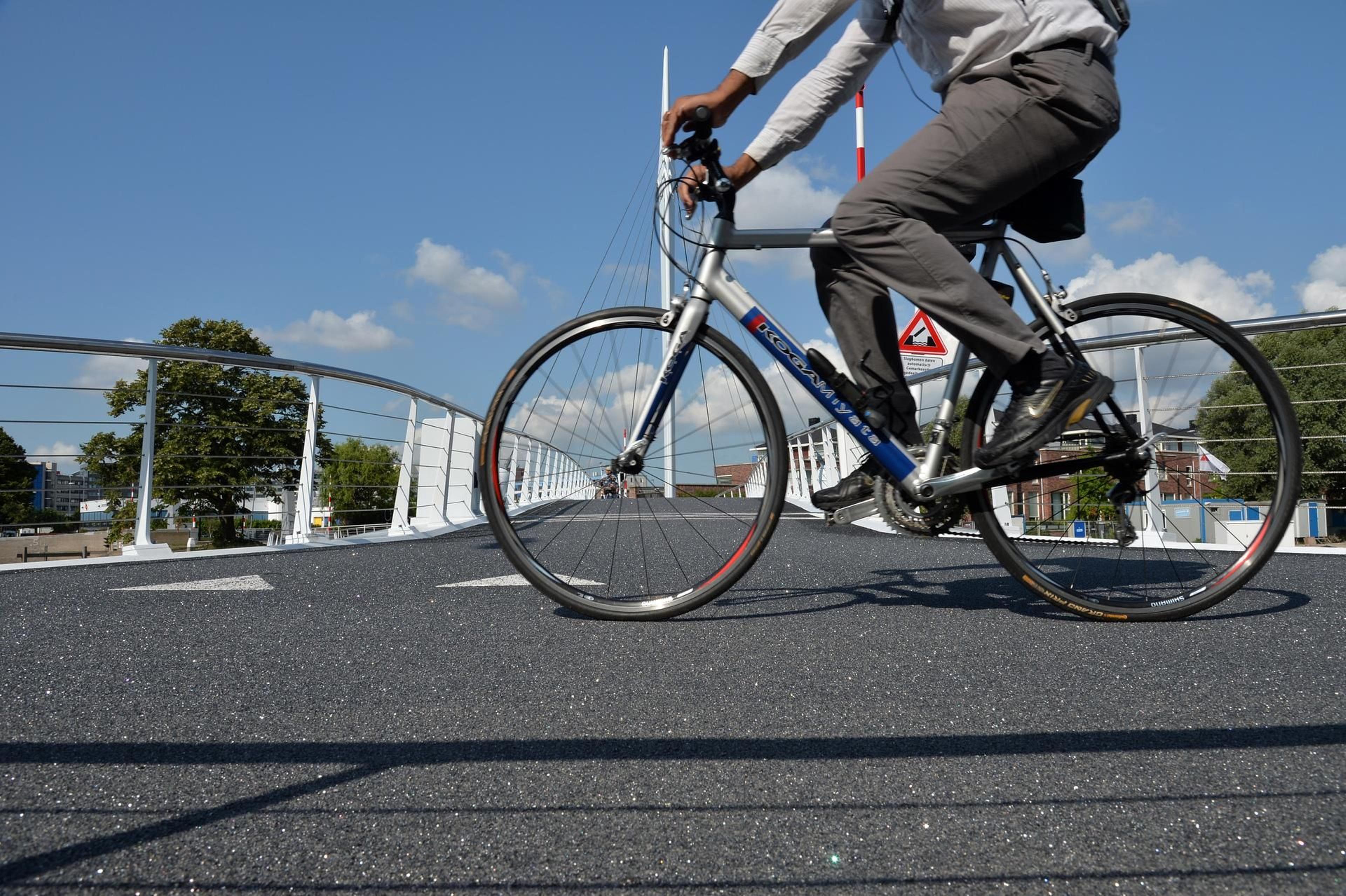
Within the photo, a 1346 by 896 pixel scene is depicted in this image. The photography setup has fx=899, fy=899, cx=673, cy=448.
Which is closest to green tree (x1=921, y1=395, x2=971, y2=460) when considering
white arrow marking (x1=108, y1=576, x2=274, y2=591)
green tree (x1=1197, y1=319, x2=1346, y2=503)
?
white arrow marking (x1=108, y1=576, x2=274, y2=591)

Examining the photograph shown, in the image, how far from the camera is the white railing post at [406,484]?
7.06 meters

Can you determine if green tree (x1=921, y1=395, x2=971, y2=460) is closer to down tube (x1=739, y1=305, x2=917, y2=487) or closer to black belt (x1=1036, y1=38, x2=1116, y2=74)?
down tube (x1=739, y1=305, x2=917, y2=487)

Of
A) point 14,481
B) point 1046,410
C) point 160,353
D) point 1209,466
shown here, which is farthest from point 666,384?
point 14,481

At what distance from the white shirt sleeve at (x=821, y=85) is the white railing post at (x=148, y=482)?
3.98m

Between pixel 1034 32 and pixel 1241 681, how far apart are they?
153cm

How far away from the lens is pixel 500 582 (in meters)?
3.22

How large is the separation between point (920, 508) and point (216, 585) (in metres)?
2.40

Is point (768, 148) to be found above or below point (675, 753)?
above

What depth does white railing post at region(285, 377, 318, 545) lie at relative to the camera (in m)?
6.18

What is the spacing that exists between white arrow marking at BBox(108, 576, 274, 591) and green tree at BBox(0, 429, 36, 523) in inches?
81.0

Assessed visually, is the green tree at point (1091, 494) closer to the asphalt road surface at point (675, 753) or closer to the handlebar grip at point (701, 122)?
the asphalt road surface at point (675, 753)

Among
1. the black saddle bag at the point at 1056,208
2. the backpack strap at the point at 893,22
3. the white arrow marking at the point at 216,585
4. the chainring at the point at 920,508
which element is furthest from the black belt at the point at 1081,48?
the white arrow marking at the point at 216,585

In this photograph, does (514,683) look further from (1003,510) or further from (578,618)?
(1003,510)

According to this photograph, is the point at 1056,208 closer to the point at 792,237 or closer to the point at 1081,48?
the point at 1081,48
